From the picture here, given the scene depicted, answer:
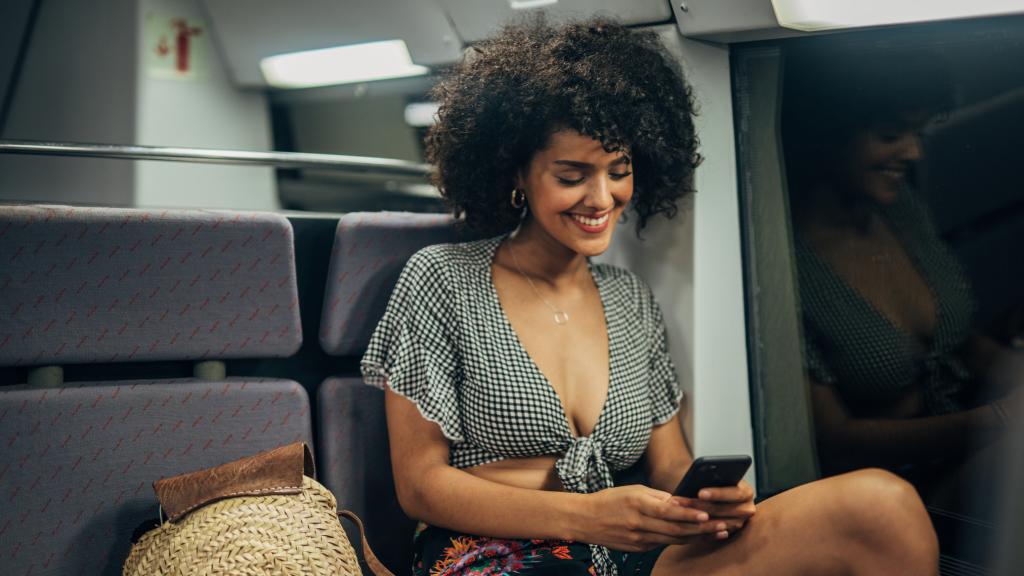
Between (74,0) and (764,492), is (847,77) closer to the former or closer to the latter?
(764,492)

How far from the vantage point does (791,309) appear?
2125 mm

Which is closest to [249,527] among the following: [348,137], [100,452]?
[100,452]

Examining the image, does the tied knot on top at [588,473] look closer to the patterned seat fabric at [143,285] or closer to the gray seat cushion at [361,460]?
the gray seat cushion at [361,460]

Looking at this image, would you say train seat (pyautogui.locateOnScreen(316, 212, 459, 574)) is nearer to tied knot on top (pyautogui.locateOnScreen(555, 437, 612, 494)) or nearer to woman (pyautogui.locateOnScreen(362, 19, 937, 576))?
woman (pyautogui.locateOnScreen(362, 19, 937, 576))

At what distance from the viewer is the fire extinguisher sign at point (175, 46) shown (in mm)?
3838

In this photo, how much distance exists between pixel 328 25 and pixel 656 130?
207 centimetres

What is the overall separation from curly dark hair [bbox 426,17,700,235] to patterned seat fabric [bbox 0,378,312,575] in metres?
0.63

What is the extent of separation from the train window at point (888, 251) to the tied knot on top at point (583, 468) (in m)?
0.49

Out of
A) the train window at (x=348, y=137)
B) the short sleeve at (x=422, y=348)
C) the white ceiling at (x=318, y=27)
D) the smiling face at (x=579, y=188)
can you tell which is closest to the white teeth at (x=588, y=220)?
the smiling face at (x=579, y=188)

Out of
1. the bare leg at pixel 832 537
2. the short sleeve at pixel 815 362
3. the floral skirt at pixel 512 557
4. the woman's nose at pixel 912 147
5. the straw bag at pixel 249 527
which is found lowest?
the floral skirt at pixel 512 557

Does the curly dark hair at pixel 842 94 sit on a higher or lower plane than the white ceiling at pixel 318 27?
lower

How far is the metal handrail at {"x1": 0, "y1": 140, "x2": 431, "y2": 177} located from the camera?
201cm

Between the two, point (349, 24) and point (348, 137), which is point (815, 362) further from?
point (348, 137)

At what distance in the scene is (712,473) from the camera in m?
1.62
